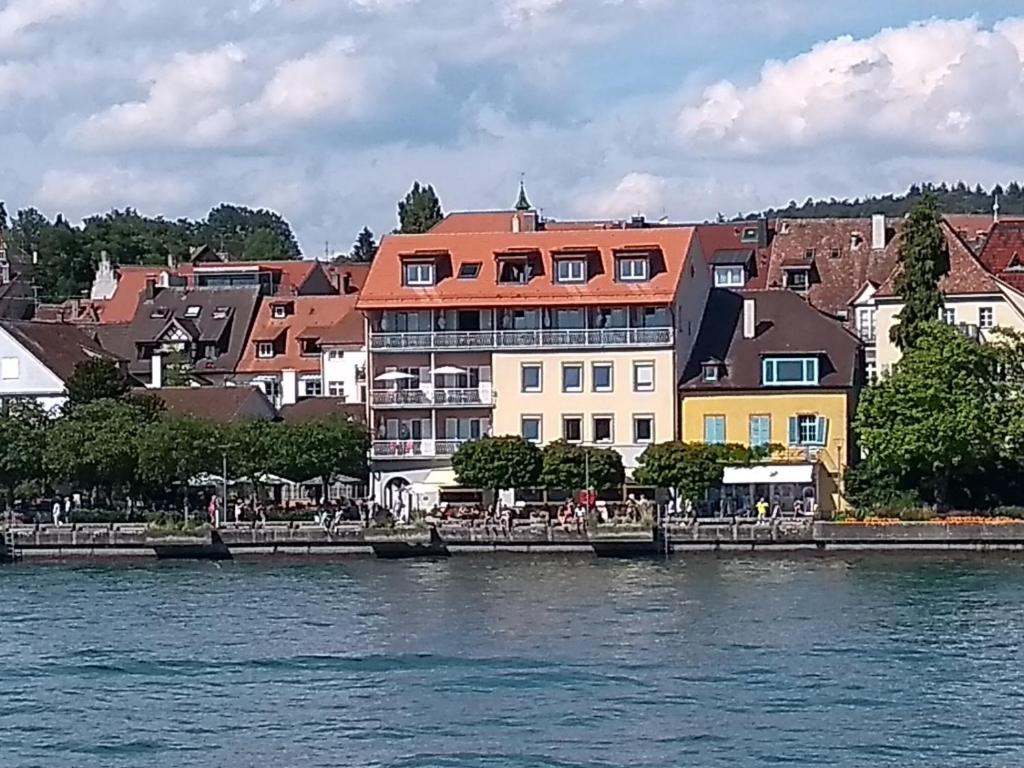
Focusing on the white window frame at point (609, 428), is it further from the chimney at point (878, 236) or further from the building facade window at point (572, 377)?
the chimney at point (878, 236)

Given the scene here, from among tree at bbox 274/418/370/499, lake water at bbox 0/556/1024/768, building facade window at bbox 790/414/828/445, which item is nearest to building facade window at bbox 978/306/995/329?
building facade window at bbox 790/414/828/445

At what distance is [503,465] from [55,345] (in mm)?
25331

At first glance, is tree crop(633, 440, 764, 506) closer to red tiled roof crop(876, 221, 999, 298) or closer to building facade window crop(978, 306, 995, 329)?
red tiled roof crop(876, 221, 999, 298)

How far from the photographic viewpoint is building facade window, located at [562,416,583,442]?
77.9 meters

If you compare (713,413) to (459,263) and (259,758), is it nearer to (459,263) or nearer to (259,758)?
(459,263)

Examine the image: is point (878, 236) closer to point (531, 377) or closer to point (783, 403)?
point (783, 403)

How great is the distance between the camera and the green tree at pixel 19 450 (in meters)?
76.6

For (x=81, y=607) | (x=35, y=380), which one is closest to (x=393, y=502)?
(x=35, y=380)

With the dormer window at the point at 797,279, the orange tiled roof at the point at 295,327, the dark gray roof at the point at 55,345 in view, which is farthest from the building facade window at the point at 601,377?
the orange tiled roof at the point at 295,327

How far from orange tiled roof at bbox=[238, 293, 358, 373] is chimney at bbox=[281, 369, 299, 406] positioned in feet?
1.60

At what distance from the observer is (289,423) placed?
79812 mm

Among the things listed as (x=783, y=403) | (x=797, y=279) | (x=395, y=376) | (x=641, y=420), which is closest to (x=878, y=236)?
(x=797, y=279)

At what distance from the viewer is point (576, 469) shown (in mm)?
73500

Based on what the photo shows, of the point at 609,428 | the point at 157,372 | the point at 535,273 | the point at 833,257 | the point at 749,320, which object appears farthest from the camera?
the point at 157,372
